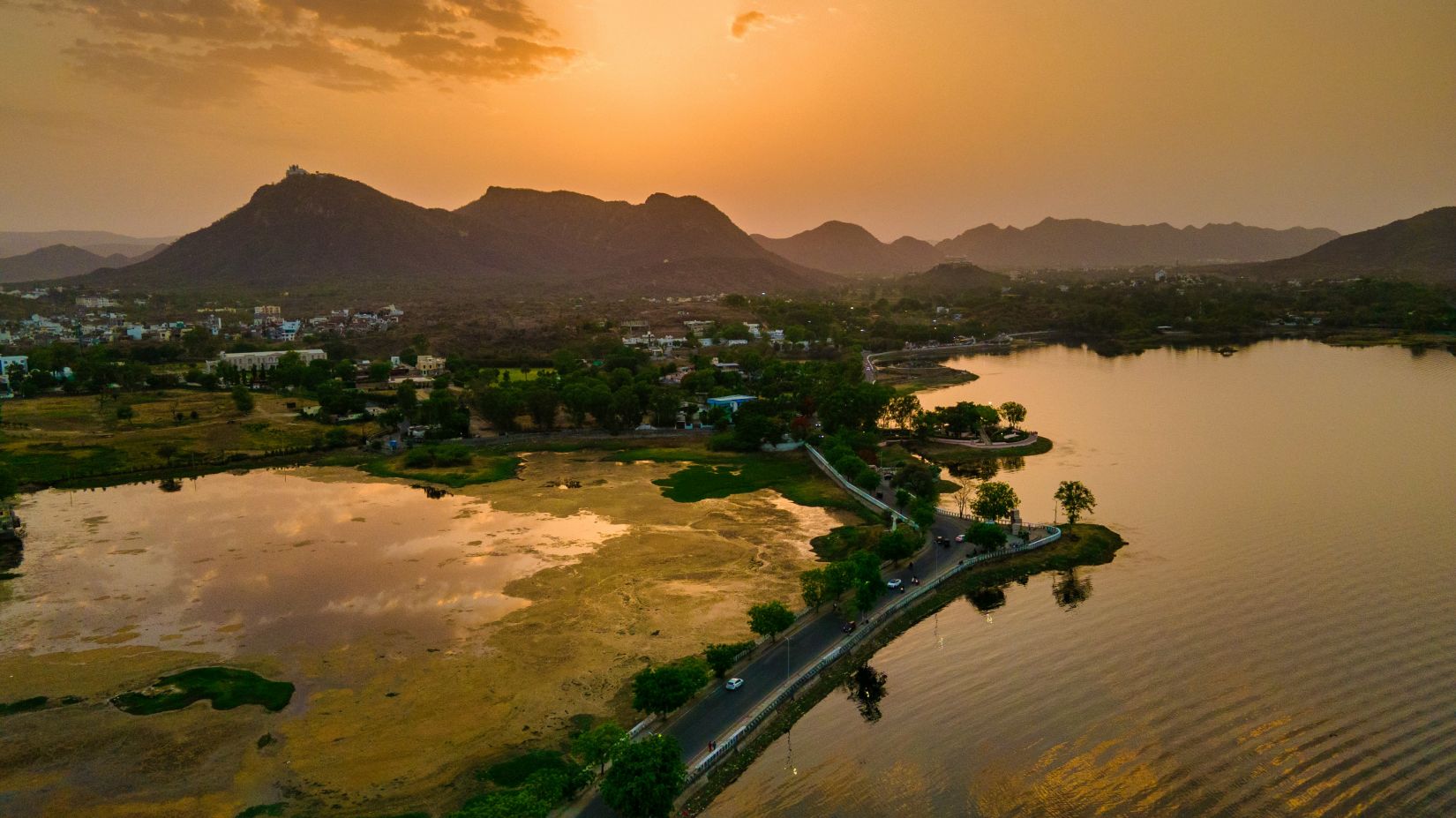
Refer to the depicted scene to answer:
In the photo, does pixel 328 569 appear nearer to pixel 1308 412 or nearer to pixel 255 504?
pixel 255 504

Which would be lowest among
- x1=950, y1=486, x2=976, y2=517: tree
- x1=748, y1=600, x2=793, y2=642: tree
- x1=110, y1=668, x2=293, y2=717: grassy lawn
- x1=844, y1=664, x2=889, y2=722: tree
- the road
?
x1=110, y1=668, x2=293, y2=717: grassy lawn

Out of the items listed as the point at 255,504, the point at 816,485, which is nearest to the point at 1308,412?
the point at 816,485

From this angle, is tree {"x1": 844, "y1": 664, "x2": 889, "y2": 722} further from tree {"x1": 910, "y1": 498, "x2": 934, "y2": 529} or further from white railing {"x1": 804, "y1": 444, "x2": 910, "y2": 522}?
white railing {"x1": 804, "y1": 444, "x2": 910, "y2": 522}

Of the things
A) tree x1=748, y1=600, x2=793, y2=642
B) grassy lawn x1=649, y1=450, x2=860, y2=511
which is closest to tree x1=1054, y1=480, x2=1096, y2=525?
grassy lawn x1=649, y1=450, x2=860, y2=511

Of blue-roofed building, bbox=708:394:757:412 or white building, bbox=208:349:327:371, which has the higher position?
white building, bbox=208:349:327:371

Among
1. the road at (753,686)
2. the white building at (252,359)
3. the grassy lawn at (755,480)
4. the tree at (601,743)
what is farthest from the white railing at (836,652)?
the white building at (252,359)
